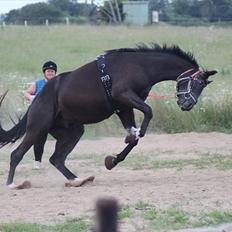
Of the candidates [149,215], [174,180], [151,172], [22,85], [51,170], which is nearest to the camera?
[149,215]

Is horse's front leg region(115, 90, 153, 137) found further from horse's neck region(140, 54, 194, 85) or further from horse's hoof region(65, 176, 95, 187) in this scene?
horse's hoof region(65, 176, 95, 187)

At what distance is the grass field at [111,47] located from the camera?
13172mm

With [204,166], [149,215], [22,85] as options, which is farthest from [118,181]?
[22,85]

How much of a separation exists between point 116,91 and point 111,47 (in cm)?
2438

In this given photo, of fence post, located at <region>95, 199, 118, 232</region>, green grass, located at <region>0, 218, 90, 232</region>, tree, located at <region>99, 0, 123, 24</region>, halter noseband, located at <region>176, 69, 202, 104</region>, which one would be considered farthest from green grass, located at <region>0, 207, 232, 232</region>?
tree, located at <region>99, 0, 123, 24</region>

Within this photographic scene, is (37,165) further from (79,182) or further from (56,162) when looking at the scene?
(79,182)

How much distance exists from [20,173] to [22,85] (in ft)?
27.2

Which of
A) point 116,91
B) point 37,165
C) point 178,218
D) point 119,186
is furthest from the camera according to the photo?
point 37,165

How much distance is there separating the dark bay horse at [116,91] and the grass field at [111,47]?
4.74 metres

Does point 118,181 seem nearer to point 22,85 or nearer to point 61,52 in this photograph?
point 22,85

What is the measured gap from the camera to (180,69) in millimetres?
8281

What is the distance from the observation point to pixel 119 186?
7.80 meters

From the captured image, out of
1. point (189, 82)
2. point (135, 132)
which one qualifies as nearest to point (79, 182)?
point (135, 132)

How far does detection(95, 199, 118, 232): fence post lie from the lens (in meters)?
2.14
